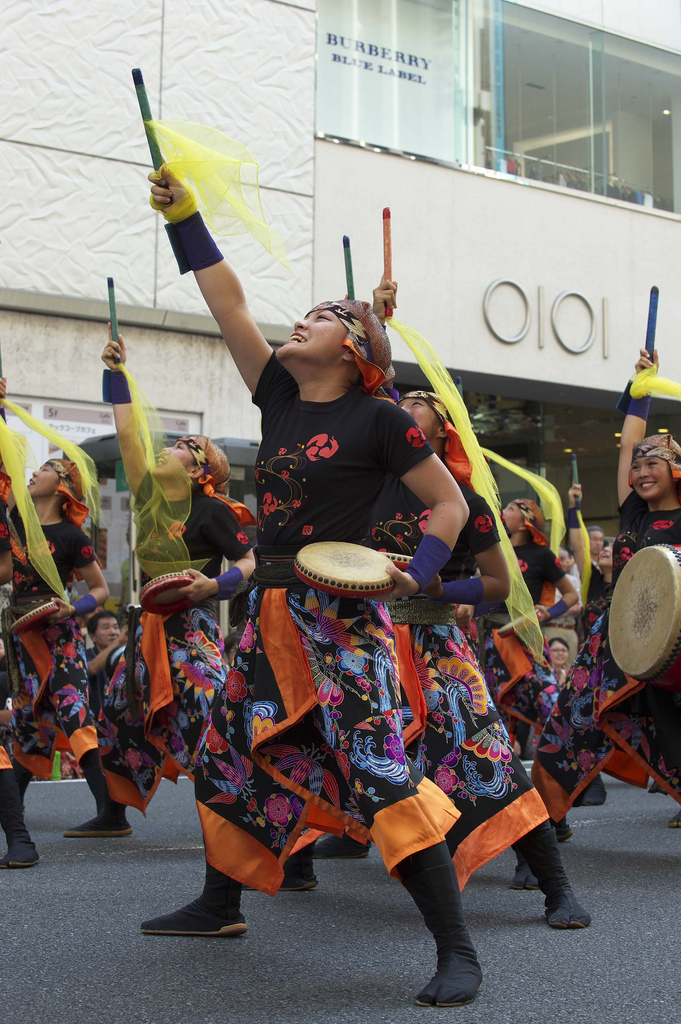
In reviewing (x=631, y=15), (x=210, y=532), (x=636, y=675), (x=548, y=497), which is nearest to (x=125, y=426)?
(x=210, y=532)

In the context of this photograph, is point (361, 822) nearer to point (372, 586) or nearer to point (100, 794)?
point (372, 586)

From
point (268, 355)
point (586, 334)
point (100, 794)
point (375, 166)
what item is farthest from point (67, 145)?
point (268, 355)

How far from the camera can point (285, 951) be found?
3516 mm

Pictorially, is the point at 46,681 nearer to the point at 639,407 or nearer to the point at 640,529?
the point at 640,529

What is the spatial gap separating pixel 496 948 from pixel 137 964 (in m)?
1.03

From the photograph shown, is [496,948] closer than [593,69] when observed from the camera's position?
Yes

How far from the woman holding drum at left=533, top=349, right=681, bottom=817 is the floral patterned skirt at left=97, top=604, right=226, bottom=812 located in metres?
1.44

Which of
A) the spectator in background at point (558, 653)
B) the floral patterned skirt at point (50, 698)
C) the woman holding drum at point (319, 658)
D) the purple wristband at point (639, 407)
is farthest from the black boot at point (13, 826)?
the spectator in background at point (558, 653)

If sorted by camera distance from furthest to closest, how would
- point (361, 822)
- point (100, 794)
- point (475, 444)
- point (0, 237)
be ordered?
1. point (0, 237)
2. point (100, 794)
3. point (475, 444)
4. point (361, 822)

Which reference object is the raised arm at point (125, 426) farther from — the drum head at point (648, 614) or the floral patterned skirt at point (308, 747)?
the drum head at point (648, 614)

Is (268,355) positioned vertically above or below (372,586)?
above

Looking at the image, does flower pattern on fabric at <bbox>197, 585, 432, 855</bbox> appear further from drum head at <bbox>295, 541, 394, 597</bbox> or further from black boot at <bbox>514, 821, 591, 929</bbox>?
black boot at <bbox>514, 821, 591, 929</bbox>

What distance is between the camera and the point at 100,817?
229 inches

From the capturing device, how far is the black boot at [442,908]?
299cm
